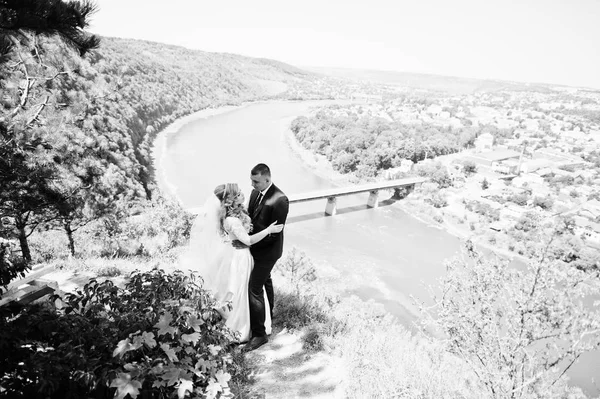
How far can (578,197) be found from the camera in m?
33.8

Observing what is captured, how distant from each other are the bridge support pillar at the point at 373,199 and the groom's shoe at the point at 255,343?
96.5 ft

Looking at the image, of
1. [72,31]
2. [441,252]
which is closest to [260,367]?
[72,31]

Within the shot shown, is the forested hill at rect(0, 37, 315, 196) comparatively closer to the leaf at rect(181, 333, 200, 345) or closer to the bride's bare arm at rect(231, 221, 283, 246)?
the bride's bare arm at rect(231, 221, 283, 246)

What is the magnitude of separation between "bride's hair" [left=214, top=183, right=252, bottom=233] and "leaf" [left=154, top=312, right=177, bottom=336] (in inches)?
49.2

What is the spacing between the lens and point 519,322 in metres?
2.51

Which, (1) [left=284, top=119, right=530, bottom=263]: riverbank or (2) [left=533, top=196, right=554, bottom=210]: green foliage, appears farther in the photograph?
(2) [left=533, top=196, right=554, bottom=210]: green foliage

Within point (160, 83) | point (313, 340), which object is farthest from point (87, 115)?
point (160, 83)

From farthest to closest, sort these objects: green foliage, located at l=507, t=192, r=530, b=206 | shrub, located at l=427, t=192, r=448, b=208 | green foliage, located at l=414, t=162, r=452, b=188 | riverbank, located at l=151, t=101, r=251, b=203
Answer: green foliage, located at l=414, t=162, r=452, b=188, shrub, located at l=427, t=192, r=448, b=208, green foliage, located at l=507, t=192, r=530, b=206, riverbank, located at l=151, t=101, r=251, b=203

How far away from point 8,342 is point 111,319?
1.34 feet

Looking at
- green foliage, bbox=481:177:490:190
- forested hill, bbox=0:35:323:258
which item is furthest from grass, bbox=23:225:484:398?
green foliage, bbox=481:177:490:190

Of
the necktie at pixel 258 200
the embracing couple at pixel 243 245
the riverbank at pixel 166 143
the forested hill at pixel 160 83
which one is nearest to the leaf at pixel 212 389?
the embracing couple at pixel 243 245

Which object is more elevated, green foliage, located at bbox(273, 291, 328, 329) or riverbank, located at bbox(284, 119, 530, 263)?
green foliage, located at bbox(273, 291, 328, 329)

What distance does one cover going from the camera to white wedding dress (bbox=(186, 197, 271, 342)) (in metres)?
2.81

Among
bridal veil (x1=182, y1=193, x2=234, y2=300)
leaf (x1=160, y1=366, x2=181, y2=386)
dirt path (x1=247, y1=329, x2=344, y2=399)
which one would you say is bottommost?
dirt path (x1=247, y1=329, x2=344, y2=399)
